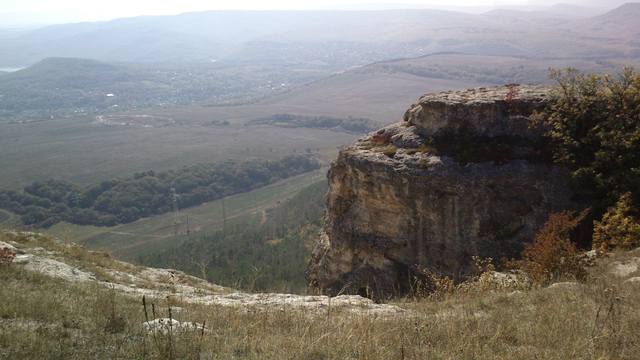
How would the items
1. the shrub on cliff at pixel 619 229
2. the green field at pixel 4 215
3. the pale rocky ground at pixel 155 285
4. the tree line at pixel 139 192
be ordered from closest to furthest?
the pale rocky ground at pixel 155 285
the shrub on cliff at pixel 619 229
the green field at pixel 4 215
the tree line at pixel 139 192

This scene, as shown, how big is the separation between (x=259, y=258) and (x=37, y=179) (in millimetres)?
92785

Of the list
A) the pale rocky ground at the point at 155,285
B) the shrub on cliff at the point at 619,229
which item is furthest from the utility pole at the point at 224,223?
the shrub on cliff at the point at 619,229

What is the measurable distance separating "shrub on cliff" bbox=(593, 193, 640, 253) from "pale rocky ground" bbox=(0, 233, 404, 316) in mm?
6353

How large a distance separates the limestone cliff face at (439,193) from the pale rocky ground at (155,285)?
4077 millimetres

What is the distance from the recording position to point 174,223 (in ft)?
357

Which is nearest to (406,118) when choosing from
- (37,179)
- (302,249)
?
(302,249)

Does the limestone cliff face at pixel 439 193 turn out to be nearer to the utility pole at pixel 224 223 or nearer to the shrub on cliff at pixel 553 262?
the shrub on cliff at pixel 553 262

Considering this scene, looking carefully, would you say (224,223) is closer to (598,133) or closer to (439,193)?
(439,193)

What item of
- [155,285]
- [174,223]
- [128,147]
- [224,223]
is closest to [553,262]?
[155,285]

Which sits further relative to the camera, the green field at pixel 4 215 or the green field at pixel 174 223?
the green field at pixel 4 215

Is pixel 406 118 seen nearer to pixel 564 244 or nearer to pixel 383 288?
pixel 383 288

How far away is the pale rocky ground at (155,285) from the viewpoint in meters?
10.5

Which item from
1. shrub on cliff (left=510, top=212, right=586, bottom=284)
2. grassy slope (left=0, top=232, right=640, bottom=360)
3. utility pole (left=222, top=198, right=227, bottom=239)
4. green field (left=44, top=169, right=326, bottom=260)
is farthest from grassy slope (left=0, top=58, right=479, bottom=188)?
shrub on cliff (left=510, top=212, right=586, bottom=284)

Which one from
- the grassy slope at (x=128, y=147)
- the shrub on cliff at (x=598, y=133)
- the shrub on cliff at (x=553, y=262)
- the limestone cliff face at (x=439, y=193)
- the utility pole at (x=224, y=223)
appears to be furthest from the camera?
the grassy slope at (x=128, y=147)
